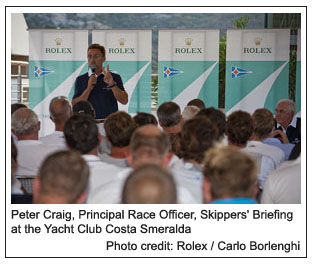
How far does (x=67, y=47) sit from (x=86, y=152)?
5.35 m

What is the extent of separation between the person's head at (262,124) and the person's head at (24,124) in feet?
6.19

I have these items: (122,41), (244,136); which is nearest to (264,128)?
(244,136)

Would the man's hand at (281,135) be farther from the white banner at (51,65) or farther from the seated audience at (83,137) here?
the white banner at (51,65)

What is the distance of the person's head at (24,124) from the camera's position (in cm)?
400

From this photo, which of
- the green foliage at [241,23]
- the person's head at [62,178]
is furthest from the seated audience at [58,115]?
the green foliage at [241,23]

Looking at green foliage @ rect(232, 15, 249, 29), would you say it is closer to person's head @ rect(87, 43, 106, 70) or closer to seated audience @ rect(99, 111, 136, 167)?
person's head @ rect(87, 43, 106, 70)

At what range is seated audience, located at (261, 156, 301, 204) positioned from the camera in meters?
2.97

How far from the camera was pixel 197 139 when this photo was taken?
3.12 m

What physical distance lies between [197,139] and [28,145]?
1537 millimetres

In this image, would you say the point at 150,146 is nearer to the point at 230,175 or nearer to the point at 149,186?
the point at 230,175

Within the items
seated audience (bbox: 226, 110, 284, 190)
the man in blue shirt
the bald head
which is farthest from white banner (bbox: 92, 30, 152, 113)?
seated audience (bbox: 226, 110, 284, 190)

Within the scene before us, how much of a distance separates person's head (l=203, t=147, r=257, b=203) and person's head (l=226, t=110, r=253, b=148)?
1.69m
